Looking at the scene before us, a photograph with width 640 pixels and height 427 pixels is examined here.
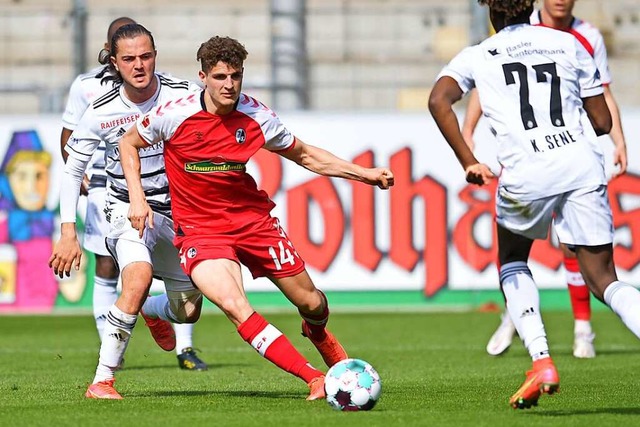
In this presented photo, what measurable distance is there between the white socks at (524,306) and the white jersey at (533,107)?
44cm

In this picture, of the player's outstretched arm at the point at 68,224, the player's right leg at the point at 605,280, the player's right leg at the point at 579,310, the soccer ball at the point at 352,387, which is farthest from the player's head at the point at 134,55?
the player's right leg at the point at 579,310

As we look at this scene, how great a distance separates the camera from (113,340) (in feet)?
25.1

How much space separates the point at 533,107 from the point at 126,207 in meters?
2.76

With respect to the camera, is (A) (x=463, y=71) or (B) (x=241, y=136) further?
(B) (x=241, y=136)

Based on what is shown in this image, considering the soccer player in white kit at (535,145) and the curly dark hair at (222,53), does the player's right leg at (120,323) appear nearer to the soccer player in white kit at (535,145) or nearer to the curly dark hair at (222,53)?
the curly dark hair at (222,53)

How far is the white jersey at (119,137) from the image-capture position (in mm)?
7957

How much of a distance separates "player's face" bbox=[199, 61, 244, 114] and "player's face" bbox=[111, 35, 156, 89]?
806mm

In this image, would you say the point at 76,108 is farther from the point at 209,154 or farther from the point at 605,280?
the point at 605,280

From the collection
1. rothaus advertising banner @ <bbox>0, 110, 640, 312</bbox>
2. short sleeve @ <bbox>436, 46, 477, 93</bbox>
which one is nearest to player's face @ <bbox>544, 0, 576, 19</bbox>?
short sleeve @ <bbox>436, 46, 477, 93</bbox>

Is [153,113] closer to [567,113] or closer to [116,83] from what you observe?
[116,83]

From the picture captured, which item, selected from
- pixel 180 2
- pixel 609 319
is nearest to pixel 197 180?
pixel 609 319

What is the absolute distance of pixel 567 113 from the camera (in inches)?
264

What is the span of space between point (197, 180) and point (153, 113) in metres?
0.45

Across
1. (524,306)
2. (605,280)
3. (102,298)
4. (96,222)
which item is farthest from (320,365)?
(605,280)
